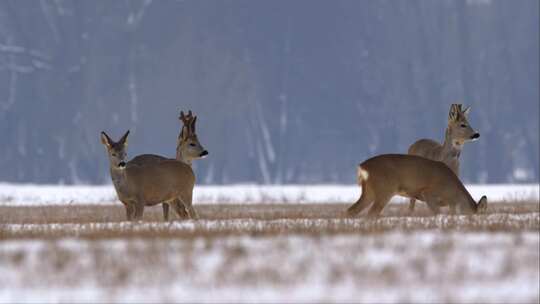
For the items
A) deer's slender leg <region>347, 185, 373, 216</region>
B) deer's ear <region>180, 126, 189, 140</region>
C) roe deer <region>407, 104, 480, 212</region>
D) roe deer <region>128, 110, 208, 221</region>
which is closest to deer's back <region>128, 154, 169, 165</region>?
roe deer <region>128, 110, 208, 221</region>

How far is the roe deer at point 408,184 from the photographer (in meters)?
16.8

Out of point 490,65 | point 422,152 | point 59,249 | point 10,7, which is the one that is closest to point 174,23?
point 10,7

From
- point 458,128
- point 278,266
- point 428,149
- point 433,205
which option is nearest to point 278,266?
point 278,266

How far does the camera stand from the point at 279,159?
81.6 metres

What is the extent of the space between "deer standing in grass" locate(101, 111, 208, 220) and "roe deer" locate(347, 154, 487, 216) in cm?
307

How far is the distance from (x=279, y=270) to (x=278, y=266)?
0.21 metres

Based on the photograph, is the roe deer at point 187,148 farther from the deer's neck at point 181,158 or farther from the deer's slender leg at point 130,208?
the deer's slender leg at point 130,208

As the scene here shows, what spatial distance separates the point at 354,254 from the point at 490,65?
8099 centimetres

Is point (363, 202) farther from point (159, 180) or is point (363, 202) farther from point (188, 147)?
point (188, 147)

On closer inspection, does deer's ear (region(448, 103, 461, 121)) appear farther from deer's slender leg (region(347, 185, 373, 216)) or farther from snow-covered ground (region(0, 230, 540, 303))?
snow-covered ground (region(0, 230, 540, 303))

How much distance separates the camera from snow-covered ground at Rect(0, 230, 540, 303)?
8.51 meters

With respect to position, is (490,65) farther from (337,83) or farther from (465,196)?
(465,196)

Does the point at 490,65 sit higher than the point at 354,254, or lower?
higher

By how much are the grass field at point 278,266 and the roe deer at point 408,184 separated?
13.1ft
